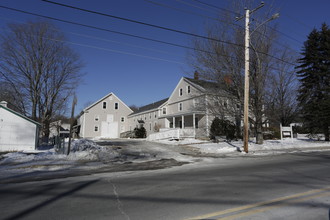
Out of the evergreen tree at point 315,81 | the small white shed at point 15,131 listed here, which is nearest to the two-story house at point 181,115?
the evergreen tree at point 315,81

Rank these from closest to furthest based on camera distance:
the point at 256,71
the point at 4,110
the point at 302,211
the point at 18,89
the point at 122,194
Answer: the point at 302,211 → the point at 122,194 → the point at 4,110 → the point at 256,71 → the point at 18,89

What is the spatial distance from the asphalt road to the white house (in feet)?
115

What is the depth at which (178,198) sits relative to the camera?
516 cm

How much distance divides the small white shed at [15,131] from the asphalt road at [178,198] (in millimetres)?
13126

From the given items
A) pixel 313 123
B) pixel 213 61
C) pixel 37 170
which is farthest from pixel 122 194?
pixel 313 123

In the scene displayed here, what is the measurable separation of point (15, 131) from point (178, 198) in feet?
58.5

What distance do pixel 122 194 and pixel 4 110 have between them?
16605 millimetres

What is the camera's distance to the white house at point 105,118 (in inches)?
1617

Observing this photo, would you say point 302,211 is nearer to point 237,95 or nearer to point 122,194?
point 122,194

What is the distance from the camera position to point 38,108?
26.7 meters

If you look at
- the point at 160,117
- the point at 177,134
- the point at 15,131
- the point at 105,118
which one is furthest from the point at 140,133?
the point at 15,131

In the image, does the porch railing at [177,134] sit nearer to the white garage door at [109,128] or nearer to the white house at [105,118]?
the white garage door at [109,128]

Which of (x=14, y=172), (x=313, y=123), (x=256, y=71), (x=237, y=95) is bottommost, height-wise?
(x=14, y=172)

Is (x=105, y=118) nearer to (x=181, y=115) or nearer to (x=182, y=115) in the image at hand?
(x=181, y=115)
